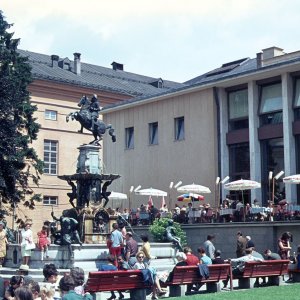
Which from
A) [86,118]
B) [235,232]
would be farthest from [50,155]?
[86,118]

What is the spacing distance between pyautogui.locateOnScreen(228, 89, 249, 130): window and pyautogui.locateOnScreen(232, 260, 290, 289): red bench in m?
20.7

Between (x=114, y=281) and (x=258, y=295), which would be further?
(x=258, y=295)

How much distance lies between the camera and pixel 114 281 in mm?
15398

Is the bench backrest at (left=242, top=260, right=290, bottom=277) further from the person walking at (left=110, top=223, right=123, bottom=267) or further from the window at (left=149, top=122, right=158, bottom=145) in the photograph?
the window at (left=149, top=122, right=158, bottom=145)

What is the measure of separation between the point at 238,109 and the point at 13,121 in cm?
Result: 1333

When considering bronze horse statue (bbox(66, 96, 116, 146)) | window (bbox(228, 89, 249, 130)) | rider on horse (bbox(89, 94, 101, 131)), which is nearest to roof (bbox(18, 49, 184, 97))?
window (bbox(228, 89, 249, 130))

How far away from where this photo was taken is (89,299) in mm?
8547

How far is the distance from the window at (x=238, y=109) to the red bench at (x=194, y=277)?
2217 centimetres

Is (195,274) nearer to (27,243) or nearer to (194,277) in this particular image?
(194,277)

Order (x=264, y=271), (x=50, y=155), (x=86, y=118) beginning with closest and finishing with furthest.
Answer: (x=264, y=271) → (x=86, y=118) → (x=50, y=155)

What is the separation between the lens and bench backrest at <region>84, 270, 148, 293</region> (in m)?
15.1

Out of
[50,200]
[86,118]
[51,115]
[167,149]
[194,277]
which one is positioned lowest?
[194,277]

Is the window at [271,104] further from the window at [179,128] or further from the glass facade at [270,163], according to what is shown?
the window at [179,128]

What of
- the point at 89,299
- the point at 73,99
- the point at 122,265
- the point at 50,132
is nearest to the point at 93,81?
the point at 73,99
